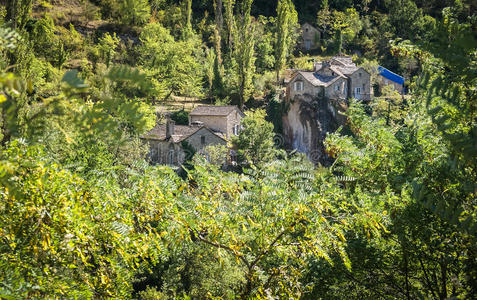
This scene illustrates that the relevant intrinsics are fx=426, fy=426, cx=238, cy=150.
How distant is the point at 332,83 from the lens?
31969 millimetres

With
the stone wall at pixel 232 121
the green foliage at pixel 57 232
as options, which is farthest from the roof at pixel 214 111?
the green foliage at pixel 57 232

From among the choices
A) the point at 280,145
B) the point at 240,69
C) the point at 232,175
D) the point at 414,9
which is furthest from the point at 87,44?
the point at 232,175

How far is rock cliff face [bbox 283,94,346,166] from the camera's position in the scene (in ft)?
102

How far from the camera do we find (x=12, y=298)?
2.22m

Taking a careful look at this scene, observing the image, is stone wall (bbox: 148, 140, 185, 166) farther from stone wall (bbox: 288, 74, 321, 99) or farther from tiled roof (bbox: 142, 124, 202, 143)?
stone wall (bbox: 288, 74, 321, 99)

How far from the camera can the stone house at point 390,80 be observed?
36.8 metres

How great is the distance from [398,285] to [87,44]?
126 feet

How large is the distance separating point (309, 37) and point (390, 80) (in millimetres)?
13663

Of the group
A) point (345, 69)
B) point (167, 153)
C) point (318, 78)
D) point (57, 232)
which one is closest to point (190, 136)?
point (167, 153)

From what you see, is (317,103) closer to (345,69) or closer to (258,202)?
(345,69)

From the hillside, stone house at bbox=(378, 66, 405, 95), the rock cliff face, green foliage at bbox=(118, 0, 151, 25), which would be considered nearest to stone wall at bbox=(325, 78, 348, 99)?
the rock cliff face

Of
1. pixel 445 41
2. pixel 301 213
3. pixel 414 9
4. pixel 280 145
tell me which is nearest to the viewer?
pixel 445 41

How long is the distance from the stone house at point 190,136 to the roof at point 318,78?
6.58m

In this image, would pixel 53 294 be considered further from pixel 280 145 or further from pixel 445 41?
pixel 280 145
